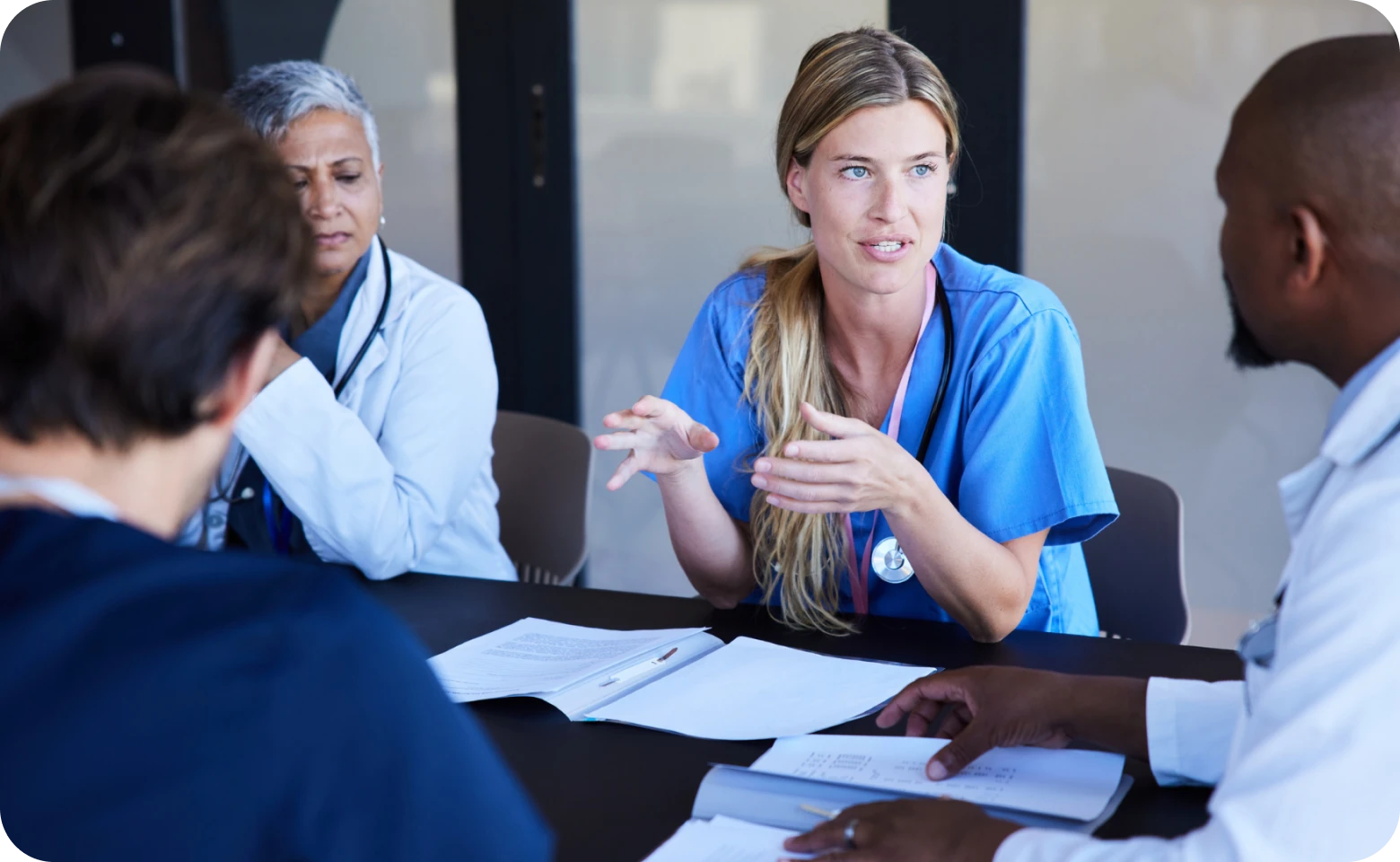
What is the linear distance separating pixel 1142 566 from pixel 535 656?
3.49ft

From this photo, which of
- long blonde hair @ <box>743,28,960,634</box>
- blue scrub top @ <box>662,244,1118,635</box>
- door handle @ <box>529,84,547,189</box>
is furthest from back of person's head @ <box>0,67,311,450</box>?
door handle @ <box>529,84,547,189</box>

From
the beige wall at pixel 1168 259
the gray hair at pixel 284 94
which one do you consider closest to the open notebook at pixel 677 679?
the gray hair at pixel 284 94

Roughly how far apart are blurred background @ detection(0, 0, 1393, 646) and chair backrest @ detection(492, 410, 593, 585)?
1.23 metres

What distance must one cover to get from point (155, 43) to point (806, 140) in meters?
3.14

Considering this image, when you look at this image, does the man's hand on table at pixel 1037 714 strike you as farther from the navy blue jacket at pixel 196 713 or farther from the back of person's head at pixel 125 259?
the back of person's head at pixel 125 259

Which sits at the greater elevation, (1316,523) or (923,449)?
(1316,523)

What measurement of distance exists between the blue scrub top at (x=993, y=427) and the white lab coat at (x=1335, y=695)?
833mm

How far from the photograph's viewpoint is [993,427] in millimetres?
1698

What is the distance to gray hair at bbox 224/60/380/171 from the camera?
80.5 inches

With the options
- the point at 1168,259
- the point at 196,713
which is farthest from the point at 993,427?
the point at 1168,259

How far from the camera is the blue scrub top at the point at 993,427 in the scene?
1.67 m

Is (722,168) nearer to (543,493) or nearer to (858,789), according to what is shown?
(543,493)

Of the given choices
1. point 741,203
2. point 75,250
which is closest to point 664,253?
point 741,203

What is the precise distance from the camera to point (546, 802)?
1.11 metres
